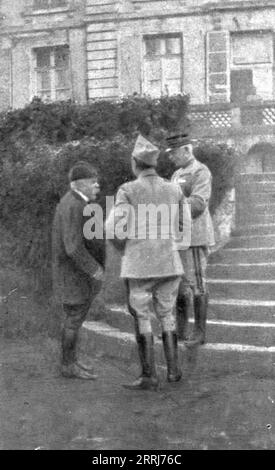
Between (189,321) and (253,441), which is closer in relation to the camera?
(253,441)

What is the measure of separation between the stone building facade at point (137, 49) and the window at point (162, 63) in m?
0.03

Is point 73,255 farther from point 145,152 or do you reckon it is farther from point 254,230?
point 254,230

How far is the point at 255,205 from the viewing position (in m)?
10.2

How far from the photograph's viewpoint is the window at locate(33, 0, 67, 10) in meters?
20.5

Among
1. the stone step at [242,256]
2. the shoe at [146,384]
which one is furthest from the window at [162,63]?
the shoe at [146,384]

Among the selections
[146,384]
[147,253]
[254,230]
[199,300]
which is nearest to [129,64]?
[254,230]

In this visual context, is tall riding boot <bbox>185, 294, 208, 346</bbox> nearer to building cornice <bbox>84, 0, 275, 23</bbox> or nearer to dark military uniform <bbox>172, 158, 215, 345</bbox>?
dark military uniform <bbox>172, 158, 215, 345</bbox>

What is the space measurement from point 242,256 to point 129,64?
12429mm

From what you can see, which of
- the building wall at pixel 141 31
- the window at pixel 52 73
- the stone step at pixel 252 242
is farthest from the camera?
Answer: the window at pixel 52 73

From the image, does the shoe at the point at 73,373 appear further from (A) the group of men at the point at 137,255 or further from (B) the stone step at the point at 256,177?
(B) the stone step at the point at 256,177

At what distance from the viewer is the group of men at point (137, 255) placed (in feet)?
18.3

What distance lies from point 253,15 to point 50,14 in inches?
236
